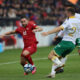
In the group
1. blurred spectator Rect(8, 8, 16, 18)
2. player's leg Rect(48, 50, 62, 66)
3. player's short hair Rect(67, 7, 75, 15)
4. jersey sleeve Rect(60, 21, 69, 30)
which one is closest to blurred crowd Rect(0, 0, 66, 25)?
blurred spectator Rect(8, 8, 16, 18)

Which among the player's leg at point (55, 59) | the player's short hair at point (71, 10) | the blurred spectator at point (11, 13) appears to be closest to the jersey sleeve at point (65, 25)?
the player's short hair at point (71, 10)

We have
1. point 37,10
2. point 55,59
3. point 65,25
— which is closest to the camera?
point 65,25

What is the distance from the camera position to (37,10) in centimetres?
3141

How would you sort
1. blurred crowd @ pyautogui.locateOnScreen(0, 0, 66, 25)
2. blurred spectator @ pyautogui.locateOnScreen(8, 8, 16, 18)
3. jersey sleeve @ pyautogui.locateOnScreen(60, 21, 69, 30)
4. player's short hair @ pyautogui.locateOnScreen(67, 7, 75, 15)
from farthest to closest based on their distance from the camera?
blurred crowd @ pyautogui.locateOnScreen(0, 0, 66, 25) < blurred spectator @ pyautogui.locateOnScreen(8, 8, 16, 18) < player's short hair @ pyautogui.locateOnScreen(67, 7, 75, 15) < jersey sleeve @ pyautogui.locateOnScreen(60, 21, 69, 30)

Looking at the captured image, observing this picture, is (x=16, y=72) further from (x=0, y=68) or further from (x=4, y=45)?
(x=4, y=45)

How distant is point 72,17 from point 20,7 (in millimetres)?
16508

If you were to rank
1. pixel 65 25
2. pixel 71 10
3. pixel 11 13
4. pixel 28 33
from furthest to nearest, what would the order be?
pixel 11 13
pixel 28 33
pixel 71 10
pixel 65 25

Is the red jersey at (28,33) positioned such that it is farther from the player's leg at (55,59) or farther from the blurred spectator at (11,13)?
the blurred spectator at (11,13)

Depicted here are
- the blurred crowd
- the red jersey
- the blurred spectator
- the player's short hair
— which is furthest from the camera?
the blurred crowd

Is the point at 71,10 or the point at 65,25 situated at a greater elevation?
the point at 71,10

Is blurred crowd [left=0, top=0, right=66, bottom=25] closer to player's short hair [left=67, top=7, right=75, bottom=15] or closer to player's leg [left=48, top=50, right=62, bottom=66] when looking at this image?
player's leg [left=48, top=50, right=62, bottom=66]

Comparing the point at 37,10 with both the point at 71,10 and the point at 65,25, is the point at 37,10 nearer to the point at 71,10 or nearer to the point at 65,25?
the point at 71,10

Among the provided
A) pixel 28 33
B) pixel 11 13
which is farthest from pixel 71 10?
pixel 11 13

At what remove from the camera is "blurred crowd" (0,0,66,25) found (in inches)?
1061
